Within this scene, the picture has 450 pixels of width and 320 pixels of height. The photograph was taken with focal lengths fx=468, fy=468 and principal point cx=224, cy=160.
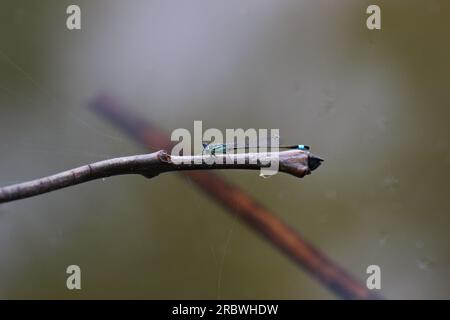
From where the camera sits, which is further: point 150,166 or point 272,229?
point 272,229

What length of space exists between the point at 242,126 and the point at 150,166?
25 cm

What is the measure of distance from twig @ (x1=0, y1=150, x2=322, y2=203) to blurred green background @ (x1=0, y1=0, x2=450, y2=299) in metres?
0.19

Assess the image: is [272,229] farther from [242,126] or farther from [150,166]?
[150,166]

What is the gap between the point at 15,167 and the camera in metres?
0.51

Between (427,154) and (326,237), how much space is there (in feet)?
0.53

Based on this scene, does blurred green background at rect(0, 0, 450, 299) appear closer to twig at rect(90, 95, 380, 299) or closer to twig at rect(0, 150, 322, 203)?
twig at rect(90, 95, 380, 299)

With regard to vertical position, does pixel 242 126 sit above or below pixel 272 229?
above

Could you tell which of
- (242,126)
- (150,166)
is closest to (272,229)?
(242,126)

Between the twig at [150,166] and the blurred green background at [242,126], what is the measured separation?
0.63 ft

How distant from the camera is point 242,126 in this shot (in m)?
0.54

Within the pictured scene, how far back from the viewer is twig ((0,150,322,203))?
11.1 inches

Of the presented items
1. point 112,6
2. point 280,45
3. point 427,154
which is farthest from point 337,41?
point 112,6

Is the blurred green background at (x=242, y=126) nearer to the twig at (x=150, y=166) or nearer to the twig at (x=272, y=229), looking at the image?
the twig at (x=272, y=229)

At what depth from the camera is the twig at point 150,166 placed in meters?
0.28
